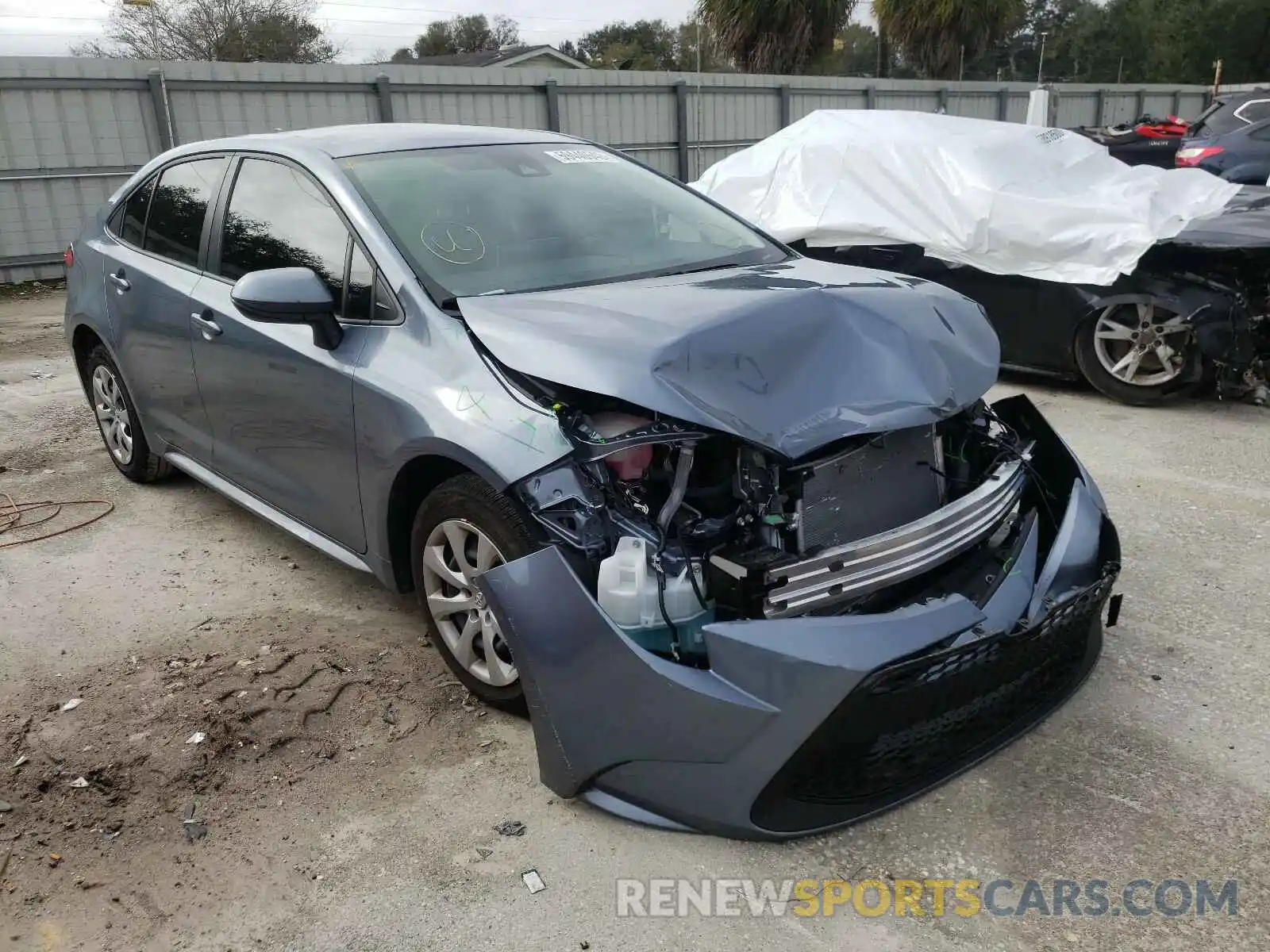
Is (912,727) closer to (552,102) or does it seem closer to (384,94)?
(384,94)

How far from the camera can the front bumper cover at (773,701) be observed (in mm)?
2219

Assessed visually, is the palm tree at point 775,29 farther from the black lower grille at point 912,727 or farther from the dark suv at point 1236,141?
the black lower grille at point 912,727

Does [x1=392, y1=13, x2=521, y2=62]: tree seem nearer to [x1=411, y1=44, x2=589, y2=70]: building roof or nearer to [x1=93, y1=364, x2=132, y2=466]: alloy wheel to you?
[x1=411, y1=44, x2=589, y2=70]: building roof

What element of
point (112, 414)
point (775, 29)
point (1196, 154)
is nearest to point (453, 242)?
point (112, 414)

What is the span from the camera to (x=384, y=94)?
13.7 meters

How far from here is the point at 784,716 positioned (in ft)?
7.23

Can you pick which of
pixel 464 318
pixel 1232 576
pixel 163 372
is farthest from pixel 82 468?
pixel 1232 576

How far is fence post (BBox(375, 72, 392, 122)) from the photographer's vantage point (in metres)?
13.6

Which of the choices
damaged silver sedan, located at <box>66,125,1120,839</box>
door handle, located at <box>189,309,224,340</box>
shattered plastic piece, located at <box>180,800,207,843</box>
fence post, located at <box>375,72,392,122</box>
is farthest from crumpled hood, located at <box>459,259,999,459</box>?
fence post, located at <box>375,72,392,122</box>

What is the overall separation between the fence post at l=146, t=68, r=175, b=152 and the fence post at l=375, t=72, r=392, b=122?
106 inches

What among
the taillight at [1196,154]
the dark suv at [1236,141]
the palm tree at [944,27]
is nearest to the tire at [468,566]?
the dark suv at [1236,141]

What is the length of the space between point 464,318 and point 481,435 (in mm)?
425

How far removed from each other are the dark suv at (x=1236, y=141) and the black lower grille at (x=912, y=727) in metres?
10.7

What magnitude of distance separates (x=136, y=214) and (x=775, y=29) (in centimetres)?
2328
